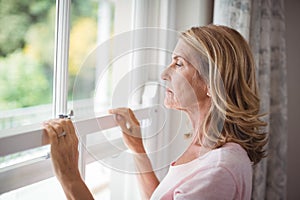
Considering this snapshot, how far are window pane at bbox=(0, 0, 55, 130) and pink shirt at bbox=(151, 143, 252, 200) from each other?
47 centimetres

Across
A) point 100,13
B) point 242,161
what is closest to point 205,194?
point 242,161

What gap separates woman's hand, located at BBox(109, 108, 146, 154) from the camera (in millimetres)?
1005

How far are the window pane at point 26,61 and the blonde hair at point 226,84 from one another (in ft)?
1.54

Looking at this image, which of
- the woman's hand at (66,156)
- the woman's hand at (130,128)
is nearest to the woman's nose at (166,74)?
the woman's hand at (130,128)

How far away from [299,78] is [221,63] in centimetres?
154

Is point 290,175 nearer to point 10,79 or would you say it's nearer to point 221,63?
point 221,63

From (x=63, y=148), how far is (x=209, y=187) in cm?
36

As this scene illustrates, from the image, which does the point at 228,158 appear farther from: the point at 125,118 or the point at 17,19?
the point at 17,19

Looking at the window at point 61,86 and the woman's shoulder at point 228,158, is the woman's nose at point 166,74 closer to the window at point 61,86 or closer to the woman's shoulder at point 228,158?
the window at point 61,86

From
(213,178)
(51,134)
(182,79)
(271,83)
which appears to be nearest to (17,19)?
(51,134)

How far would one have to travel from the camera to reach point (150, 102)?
1091 mm

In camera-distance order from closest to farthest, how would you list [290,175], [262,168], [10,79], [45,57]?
1. [10,79]
2. [45,57]
3. [262,168]
4. [290,175]

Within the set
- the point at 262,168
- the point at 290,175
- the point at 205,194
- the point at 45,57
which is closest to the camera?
the point at 205,194

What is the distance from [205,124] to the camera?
99cm
